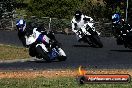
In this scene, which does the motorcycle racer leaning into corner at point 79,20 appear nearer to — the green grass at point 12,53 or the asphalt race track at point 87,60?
the asphalt race track at point 87,60

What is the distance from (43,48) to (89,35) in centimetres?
657

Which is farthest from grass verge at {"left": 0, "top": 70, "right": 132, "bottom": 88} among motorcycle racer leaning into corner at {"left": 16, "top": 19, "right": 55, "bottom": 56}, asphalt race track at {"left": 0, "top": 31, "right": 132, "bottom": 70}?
motorcycle racer leaning into corner at {"left": 16, "top": 19, "right": 55, "bottom": 56}

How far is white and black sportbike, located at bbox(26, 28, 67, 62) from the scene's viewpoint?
2184cm

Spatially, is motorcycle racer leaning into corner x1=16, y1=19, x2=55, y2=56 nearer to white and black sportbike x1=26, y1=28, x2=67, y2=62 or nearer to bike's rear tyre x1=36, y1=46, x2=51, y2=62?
white and black sportbike x1=26, y1=28, x2=67, y2=62

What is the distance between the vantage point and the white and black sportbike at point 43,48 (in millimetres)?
21844

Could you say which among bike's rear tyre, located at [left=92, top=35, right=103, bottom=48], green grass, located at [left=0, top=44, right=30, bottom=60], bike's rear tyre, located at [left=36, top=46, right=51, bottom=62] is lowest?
green grass, located at [left=0, top=44, right=30, bottom=60]

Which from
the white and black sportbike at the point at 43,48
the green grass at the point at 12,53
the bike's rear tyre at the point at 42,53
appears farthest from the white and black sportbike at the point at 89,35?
the bike's rear tyre at the point at 42,53

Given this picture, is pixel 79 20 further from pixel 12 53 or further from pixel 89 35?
pixel 12 53

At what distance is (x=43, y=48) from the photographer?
22.0 meters

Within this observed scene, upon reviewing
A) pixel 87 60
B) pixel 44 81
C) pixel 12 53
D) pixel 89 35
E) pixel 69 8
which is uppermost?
pixel 44 81

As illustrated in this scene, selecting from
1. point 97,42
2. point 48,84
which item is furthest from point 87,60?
point 48,84

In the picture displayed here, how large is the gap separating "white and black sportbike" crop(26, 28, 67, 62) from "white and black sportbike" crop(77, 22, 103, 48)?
220 inches

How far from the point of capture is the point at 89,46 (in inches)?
1139

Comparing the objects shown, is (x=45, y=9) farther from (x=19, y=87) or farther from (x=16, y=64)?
(x=19, y=87)
